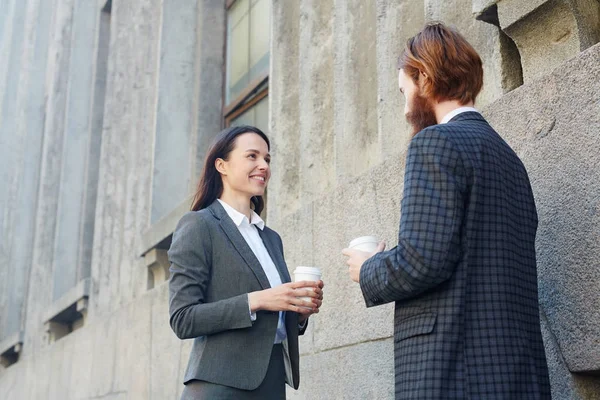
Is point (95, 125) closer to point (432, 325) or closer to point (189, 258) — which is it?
point (189, 258)

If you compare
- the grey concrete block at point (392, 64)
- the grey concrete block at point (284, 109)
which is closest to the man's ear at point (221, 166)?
the grey concrete block at point (392, 64)

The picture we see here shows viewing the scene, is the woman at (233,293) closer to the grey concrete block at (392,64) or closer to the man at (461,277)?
the man at (461,277)

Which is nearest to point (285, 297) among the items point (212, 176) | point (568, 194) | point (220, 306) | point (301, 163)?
point (220, 306)

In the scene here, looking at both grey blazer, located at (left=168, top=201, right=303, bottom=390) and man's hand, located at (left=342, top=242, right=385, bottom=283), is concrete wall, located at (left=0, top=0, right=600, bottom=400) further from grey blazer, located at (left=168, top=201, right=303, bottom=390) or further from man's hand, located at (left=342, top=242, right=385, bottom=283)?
grey blazer, located at (left=168, top=201, right=303, bottom=390)

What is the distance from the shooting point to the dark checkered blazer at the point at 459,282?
6.92 ft

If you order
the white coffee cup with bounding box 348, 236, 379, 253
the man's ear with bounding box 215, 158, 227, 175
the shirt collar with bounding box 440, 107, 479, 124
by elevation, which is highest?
the man's ear with bounding box 215, 158, 227, 175

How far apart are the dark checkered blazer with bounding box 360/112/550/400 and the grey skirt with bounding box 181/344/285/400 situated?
0.59 metres

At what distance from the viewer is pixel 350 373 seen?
415cm

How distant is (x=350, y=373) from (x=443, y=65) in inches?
83.9

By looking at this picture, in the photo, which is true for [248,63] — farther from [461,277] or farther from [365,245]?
[461,277]

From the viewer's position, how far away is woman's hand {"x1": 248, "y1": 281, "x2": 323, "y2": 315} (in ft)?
8.68

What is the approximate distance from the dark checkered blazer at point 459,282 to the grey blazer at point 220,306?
549 millimetres

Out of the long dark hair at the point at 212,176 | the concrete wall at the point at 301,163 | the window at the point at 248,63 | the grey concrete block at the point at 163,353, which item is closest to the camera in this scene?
the concrete wall at the point at 301,163

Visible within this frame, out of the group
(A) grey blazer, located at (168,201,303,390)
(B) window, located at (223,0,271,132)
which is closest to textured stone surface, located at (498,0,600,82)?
(A) grey blazer, located at (168,201,303,390)
